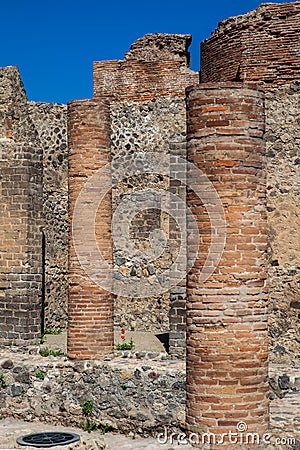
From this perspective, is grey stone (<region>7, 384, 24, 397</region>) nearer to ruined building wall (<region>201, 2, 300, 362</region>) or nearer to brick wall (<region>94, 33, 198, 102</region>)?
ruined building wall (<region>201, 2, 300, 362</region>)

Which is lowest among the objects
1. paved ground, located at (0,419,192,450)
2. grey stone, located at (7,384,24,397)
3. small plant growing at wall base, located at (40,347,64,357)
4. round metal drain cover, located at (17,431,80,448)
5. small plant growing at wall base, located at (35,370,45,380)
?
paved ground, located at (0,419,192,450)

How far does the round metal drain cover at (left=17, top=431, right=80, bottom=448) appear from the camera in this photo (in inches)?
303

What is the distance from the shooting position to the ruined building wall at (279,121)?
11227 millimetres

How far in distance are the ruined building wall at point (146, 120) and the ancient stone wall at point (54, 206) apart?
986mm

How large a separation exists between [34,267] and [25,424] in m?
2.50

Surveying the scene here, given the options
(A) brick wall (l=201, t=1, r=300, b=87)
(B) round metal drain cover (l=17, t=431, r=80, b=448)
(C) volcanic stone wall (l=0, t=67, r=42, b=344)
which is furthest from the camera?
(A) brick wall (l=201, t=1, r=300, b=87)

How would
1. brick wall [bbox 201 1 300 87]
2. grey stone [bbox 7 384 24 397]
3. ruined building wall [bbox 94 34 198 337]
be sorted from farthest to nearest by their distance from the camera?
1. ruined building wall [bbox 94 34 198 337]
2. brick wall [bbox 201 1 300 87]
3. grey stone [bbox 7 384 24 397]

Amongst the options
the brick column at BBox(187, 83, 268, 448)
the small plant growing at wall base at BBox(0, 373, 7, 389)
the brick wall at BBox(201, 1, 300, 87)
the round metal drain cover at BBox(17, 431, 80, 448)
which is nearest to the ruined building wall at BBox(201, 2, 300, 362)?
the brick wall at BBox(201, 1, 300, 87)

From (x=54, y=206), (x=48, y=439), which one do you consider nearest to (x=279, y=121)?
(x=54, y=206)

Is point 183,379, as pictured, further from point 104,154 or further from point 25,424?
point 104,154

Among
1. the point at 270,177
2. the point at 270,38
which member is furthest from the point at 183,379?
the point at 270,38

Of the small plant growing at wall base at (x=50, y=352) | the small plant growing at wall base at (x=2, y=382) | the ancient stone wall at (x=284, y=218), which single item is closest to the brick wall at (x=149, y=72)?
the ancient stone wall at (x=284, y=218)

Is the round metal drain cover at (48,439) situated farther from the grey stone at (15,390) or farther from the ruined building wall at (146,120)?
the ruined building wall at (146,120)

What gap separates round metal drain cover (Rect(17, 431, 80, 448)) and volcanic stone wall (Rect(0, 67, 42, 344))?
2255 millimetres
